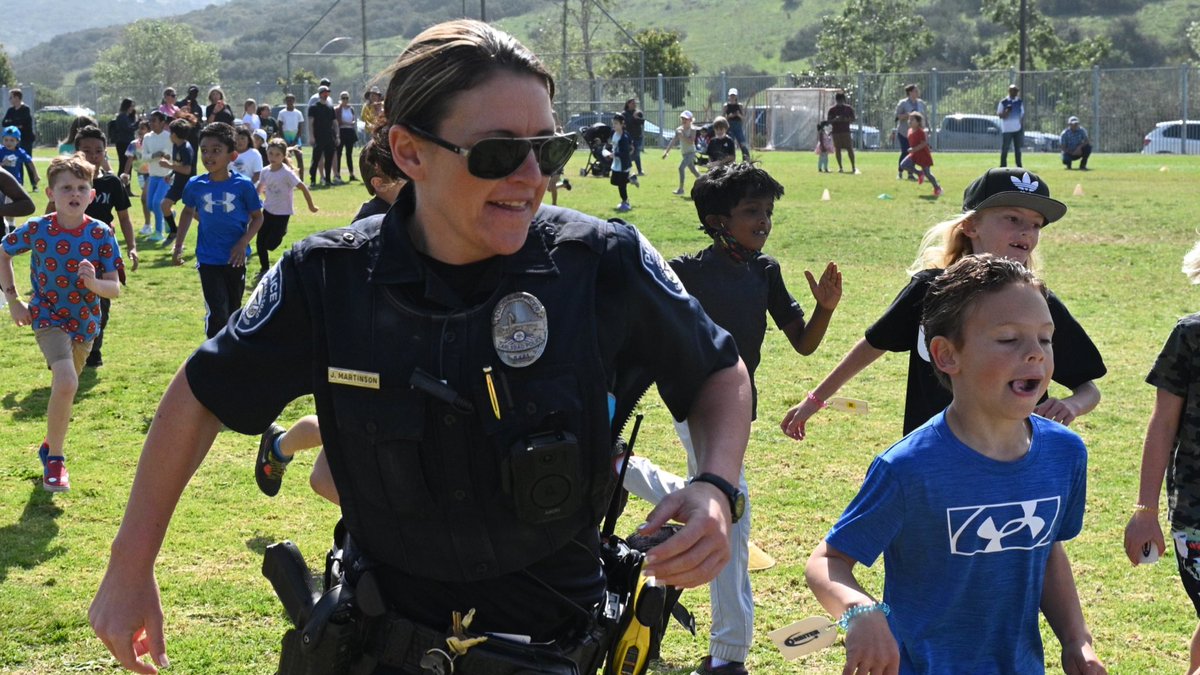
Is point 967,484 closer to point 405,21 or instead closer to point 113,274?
point 113,274

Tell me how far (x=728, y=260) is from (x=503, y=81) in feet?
9.27

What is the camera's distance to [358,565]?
8.99ft

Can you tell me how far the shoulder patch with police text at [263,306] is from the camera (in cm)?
262

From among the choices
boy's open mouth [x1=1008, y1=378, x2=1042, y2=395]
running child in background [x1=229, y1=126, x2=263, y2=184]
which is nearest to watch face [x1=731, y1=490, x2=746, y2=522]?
boy's open mouth [x1=1008, y1=378, x2=1042, y2=395]

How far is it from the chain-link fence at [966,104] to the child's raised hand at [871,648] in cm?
4140

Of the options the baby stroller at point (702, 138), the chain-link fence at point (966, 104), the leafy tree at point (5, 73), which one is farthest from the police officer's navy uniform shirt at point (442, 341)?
the leafy tree at point (5, 73)

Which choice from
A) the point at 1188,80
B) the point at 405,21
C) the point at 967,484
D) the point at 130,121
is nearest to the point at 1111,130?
the point at 1188,80

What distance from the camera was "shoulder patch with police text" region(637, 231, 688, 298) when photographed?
8.81 feet

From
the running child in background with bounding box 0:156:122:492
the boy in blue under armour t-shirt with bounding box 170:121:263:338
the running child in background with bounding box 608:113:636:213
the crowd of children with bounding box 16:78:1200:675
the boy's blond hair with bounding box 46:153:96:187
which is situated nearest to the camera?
the crowd of children with bounding box 16:78:1200:675

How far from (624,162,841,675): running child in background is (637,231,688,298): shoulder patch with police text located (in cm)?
236

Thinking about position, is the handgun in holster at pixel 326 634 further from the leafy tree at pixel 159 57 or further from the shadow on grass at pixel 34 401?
the leafy tree at pixel 159 57

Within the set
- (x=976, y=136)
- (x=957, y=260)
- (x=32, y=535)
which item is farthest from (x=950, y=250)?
(x=976, y=136)

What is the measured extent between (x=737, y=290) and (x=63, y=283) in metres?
4.49

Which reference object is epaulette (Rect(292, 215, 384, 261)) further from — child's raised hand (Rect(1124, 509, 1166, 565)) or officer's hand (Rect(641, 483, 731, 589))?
child's raised hand (Rect(1124, 509, 1166, 565))
